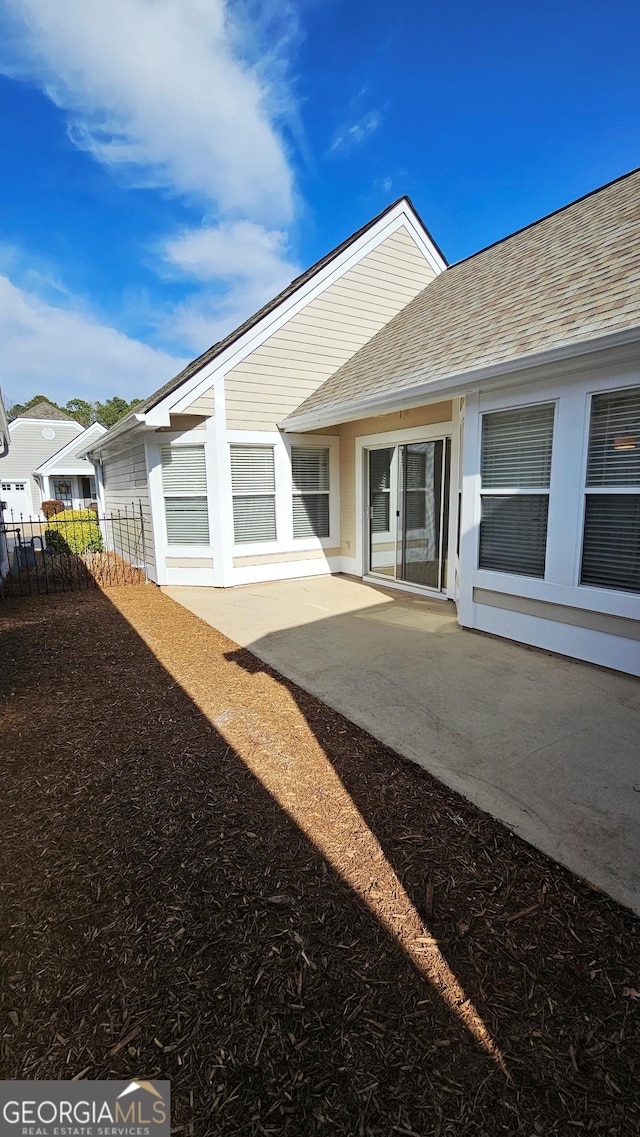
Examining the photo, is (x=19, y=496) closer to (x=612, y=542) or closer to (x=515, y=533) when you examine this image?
(x=515, y=533)

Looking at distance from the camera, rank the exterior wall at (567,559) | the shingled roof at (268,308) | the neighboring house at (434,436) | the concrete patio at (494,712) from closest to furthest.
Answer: the concrete patio at (494,712) → the exterior wall at (567,559) → the neighboring house at (434,436) → the shingled roof at (268,308)

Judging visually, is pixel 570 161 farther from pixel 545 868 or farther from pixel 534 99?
pixel 545 868

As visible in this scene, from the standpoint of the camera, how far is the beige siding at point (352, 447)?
7641 millimetres

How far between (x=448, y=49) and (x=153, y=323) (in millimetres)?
21798

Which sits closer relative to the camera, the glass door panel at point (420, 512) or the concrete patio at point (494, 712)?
the concrete patio at point (494, 712)

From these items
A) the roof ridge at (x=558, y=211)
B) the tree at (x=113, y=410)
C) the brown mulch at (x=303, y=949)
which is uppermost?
the tree at (x=113, y=410)

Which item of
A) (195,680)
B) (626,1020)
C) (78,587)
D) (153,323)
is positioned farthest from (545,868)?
(153,323)

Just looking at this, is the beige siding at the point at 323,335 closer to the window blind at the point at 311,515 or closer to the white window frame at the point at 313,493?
the white window frame at the point at 313,493

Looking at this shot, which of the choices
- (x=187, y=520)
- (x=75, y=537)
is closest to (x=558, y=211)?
(x=187, y=520)

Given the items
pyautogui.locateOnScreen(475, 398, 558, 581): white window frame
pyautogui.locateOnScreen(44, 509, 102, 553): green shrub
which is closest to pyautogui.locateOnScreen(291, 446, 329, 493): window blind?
pyautogui.locateOnScreen(475, 398, 558, 581): white window frame

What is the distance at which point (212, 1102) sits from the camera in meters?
1.37

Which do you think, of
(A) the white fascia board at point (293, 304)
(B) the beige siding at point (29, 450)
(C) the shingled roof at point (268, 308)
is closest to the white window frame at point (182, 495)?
(A) the white fascia board at point (293, 304)

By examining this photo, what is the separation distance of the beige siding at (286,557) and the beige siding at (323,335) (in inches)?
90.5

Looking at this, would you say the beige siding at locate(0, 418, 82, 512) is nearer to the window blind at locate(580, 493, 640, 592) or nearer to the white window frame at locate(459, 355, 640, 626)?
the white window frame at locate(459, 355, 640, 626)
